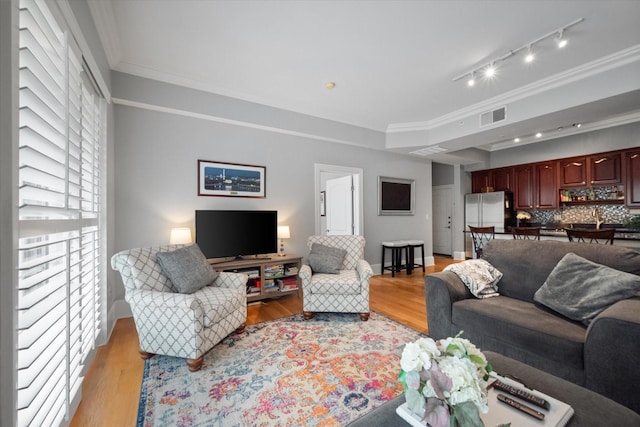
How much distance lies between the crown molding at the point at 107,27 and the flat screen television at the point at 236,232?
1.74 meters

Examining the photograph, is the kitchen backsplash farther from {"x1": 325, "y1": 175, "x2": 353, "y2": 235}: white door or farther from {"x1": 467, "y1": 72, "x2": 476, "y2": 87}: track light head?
{"x1": 325, "y1": 175, "x2": 353, "y2": 235}: white door

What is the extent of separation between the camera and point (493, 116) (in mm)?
3889

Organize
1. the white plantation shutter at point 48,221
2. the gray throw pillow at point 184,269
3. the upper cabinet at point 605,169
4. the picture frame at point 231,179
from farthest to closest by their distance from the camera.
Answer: the upper cabinet at point 605,169, the picture frame at point 231,179, the gray throw pillow at point 184,269, the white plantation shutter at point 48,221

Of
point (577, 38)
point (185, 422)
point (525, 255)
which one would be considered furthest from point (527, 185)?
point (185, 422)

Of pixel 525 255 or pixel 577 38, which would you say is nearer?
pixel 525 255

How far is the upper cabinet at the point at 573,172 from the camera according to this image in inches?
203

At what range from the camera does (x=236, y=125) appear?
12.3ft

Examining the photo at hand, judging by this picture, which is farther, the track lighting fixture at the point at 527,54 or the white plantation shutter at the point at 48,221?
the track lighting fixture at the point at 527,54

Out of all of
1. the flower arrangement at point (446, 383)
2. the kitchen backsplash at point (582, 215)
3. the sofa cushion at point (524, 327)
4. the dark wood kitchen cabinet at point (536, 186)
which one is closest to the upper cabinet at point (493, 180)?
the dark wood kitchen cabinet at point (536, 186)

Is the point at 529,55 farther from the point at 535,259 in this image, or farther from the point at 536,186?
the point at 536,186

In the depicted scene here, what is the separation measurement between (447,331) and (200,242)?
2738 millimetres

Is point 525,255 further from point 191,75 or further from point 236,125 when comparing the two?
point 191,75

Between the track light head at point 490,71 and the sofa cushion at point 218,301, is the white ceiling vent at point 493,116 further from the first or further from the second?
the sofa cushion at point 218,301

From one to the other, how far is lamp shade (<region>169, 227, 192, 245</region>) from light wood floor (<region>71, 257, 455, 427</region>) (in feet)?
3.14
